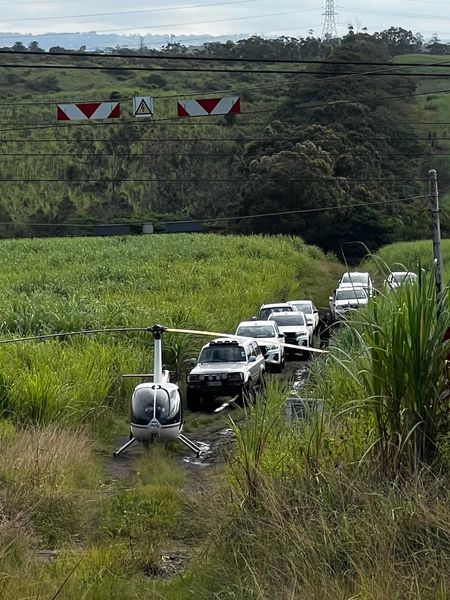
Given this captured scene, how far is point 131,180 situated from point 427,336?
7072cm

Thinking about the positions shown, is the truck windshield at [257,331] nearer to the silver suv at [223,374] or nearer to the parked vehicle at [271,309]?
the silver suv at [223,374]

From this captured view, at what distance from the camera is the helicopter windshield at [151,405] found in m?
17.9

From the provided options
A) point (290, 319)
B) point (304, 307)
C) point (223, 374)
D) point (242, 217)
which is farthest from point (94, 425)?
point (242, 217)

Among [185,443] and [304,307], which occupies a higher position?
[185,443]

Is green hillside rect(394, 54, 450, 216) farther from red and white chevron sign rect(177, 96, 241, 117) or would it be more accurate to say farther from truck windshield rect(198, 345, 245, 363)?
red and white chevron sign rect(177, 96, 241, 117)

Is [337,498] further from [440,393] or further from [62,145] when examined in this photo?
[62,145]

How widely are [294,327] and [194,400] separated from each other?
10034 mm

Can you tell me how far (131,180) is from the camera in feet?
260

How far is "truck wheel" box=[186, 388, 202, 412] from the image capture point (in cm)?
2455

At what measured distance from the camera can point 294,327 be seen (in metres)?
34.1

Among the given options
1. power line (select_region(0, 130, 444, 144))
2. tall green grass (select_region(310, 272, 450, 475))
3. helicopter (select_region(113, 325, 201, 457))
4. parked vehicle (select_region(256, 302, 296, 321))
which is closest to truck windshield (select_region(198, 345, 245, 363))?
helicopter (select_region(113, 325, 201, 457))

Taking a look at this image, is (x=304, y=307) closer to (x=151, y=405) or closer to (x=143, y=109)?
(x=143, y=109)

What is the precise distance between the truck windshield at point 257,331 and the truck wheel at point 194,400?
6.39 m

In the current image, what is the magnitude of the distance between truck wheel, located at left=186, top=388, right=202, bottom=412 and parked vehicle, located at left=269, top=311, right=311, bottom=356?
27.4ft
